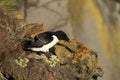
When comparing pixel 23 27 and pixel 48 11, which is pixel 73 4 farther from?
pixel 23 27

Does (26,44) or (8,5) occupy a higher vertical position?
(8,5)

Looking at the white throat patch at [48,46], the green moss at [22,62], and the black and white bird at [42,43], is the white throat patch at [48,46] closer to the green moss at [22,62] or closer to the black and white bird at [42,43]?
the black and white bird at [42,43]

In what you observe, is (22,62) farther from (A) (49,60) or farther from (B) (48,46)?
(B) (48,46)

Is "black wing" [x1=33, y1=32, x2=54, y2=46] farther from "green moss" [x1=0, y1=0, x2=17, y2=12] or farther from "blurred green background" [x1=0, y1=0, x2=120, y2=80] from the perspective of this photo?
"blurred green background" [x1=0, y1=0, x2=120, y2=80]

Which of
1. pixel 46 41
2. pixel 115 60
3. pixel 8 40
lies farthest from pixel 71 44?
pixel 115 60

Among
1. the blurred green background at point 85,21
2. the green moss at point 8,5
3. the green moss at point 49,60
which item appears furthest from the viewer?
the blurred green background at point 85,21

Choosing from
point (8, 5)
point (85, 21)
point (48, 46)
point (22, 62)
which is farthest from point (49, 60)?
point (85, 21)

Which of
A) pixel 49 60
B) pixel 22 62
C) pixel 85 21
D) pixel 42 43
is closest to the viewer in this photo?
pixel 22 62

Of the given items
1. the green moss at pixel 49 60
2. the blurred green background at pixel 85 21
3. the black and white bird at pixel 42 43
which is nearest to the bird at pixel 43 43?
the black and white bird at pixel 42 43
